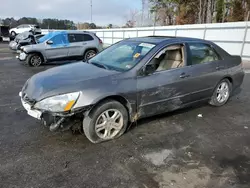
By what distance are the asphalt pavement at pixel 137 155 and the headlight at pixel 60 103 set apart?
624 millimetres

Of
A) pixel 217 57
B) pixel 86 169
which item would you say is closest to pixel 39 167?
pixel 86 169

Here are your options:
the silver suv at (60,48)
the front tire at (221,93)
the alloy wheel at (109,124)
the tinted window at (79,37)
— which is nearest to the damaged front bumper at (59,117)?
the alloy wheel at (109,124)

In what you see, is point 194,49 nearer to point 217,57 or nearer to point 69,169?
point 217,57

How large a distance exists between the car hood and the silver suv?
640 cm

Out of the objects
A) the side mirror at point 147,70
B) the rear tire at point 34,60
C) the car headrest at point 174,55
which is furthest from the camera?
the rear tire at point 34,60

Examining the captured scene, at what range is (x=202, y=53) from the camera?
442 centimetres

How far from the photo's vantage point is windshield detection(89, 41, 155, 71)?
3.64m

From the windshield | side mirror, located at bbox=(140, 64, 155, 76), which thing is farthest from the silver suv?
side mirror, located at bbox=(140, 64, 155, 76)

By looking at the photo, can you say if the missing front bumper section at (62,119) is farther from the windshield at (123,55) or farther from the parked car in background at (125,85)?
the windshield at (123,55)

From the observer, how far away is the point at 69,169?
2668 millimetres

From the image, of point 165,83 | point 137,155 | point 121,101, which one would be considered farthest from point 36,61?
point 137,155

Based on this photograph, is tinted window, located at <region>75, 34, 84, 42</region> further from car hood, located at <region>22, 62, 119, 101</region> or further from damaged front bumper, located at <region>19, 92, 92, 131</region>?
damaged front bumper, located at <region>19, 92, 92, 131</region>

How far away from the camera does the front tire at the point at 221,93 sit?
15.9 ft

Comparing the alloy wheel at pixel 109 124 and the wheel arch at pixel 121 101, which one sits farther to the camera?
the alloy wheel at pixel 109 124
